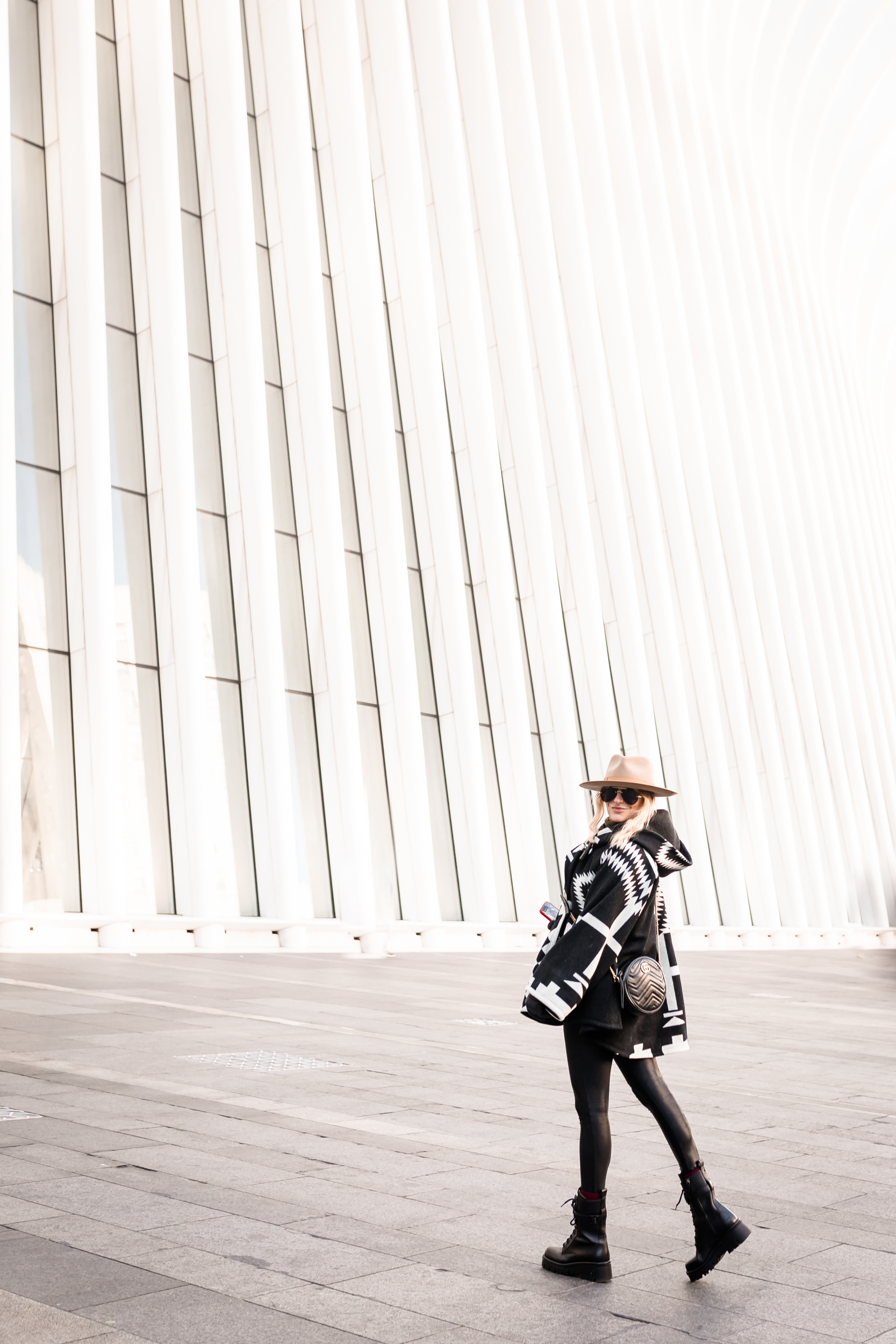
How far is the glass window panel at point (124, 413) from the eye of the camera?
17219 mm

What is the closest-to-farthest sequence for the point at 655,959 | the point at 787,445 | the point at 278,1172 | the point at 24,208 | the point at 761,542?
the point at 655,959, the point at 278,1172, the point at 24,208, the point at 761,542, the point at 787,445

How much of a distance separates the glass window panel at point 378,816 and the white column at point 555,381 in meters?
7.38

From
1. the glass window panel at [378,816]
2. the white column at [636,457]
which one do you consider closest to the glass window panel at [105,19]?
the glass window panel at [378,816]

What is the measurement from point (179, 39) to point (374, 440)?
22.0ft

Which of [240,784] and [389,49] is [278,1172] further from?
[389,49]

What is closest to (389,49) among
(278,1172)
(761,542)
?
(761,542)

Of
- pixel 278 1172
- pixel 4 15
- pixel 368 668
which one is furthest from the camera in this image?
pixel 368 668

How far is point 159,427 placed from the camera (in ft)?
56.3

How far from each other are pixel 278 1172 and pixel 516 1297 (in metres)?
1.36

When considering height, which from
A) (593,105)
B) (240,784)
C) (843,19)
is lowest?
(240,784)

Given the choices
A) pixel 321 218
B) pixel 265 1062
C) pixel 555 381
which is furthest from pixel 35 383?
pixel 555 381

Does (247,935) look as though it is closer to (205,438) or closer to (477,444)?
(205,438)

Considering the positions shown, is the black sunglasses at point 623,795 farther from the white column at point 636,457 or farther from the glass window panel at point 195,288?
the white column at point 636,457

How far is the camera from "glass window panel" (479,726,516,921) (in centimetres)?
2234
